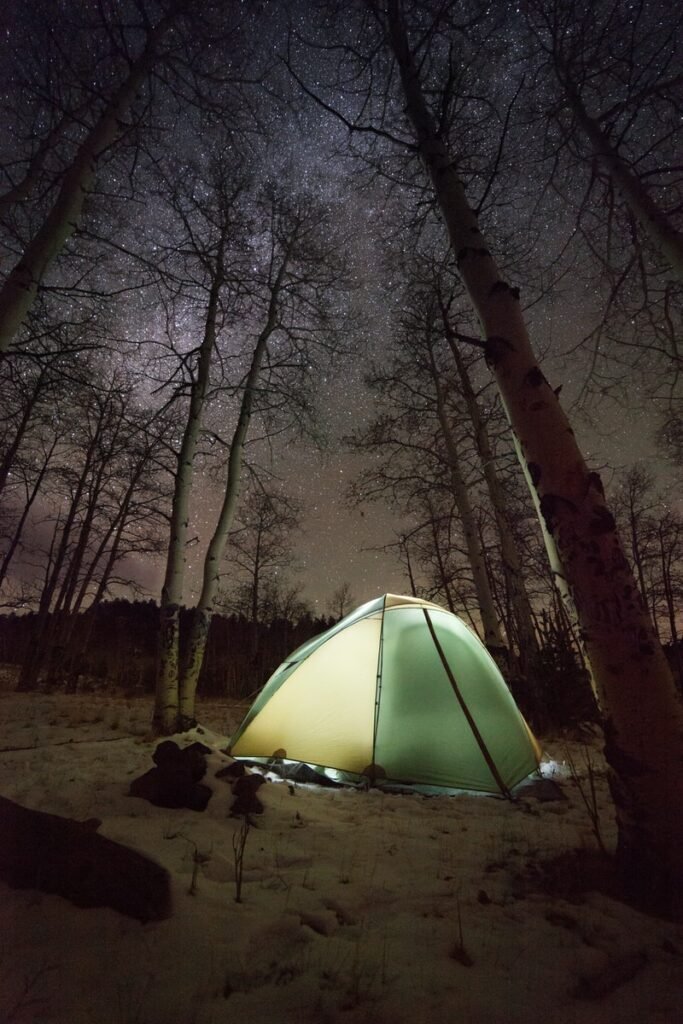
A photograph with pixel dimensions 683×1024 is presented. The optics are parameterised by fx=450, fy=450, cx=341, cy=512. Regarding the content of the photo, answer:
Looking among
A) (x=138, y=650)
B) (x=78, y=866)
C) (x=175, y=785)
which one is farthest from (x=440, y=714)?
(x=138, y=650)

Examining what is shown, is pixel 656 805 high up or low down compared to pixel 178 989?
up

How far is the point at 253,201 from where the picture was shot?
797cm

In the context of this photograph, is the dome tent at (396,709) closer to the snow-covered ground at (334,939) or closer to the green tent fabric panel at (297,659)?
the green tent fabric panel at (297,659)

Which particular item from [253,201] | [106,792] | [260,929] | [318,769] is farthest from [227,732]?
[253,201]

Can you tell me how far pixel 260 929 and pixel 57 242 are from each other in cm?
500

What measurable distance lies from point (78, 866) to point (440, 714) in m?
3.49

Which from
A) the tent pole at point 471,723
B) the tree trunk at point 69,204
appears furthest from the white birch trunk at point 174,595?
the tent pole at point 471,723

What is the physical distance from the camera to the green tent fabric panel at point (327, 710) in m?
4.60

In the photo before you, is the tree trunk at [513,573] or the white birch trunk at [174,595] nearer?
the white birch trunk at [174,595]

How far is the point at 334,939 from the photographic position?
1794mm

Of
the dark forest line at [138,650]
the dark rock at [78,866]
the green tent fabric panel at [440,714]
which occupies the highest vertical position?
the dark forest line at [138,650]

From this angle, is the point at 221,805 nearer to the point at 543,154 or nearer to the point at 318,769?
the point at 318,769

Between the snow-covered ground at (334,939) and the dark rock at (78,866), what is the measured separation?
0.05 meters

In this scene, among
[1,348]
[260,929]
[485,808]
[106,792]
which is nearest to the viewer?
[260,929]
